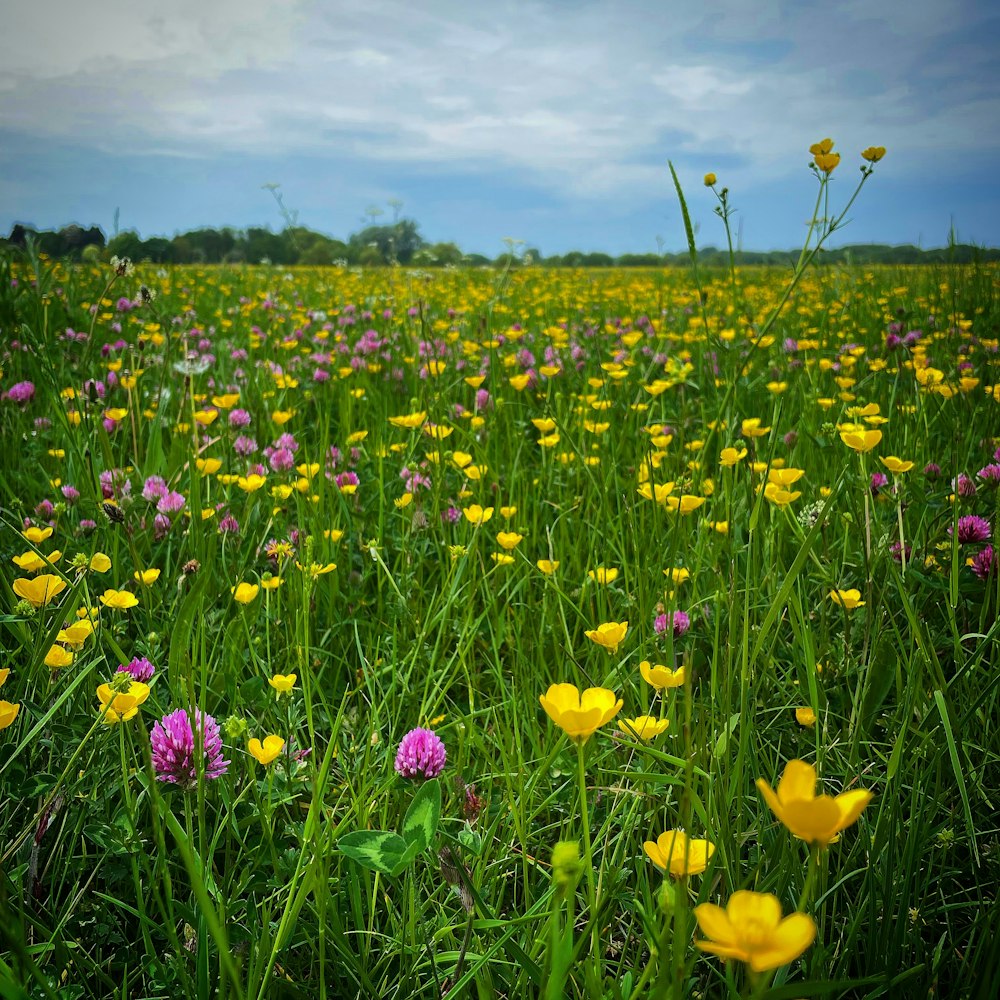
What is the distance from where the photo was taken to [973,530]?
1.48 metres

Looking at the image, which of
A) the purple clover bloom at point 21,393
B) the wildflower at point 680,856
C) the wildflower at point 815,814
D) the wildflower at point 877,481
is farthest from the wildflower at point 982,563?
the purple clover bloom at point 21,393

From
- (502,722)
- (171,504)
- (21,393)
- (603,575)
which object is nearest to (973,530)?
(603,575)

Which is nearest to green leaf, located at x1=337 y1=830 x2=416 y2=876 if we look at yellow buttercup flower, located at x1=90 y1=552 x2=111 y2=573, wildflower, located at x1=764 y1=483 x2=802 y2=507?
yellow buttercup flower, located at x1=90 y1=552 x2=111 y2=573

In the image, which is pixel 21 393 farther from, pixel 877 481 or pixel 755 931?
pixel 755 931

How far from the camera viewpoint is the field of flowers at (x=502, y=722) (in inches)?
Result: 28.8

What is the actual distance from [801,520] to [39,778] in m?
1.43

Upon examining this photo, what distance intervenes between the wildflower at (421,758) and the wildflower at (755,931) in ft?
1.73

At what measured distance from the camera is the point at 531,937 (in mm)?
793

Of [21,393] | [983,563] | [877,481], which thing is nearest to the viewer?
[983,563]

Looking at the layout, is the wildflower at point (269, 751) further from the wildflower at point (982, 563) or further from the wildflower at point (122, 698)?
the wildflower at point (982, 563)

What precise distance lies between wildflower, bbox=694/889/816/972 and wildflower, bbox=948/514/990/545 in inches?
51.6

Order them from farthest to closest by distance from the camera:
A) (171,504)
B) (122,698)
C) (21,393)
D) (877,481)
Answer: (21,393) → (877,481) → (171,504) → (122,698)

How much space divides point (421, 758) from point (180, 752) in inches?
12.1

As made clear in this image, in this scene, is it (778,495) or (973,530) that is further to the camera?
(973,530)
